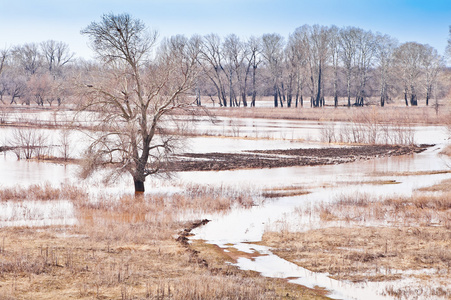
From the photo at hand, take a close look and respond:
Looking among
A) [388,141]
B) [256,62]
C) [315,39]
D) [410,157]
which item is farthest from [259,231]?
[256,62]

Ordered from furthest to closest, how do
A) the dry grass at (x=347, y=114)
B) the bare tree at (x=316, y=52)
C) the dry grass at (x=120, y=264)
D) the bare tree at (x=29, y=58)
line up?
the bare tree at (x=29, y=58), the bare tree at (x=316, y=52), the dry grass at (x=347, y=114), the dry grass at (x=120, y=264)

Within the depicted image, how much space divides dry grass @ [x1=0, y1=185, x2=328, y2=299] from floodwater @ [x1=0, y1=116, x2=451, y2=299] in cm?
89

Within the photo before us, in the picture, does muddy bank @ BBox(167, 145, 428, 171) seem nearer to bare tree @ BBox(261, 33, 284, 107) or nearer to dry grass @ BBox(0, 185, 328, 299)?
dry grass @ BBox(0, 185, 328, 299)

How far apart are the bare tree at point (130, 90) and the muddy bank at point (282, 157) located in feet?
27.3

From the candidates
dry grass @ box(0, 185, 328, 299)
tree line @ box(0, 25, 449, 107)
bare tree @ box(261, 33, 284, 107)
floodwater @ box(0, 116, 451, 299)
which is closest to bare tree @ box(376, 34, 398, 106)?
tree line @ box(0, 25, 449, 107)

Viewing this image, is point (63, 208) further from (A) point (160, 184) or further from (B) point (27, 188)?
(A) point (160, 184)

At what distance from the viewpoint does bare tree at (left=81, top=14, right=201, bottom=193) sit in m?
23.5

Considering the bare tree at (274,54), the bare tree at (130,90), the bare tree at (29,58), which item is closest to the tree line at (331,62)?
the bare tree at (274,54)

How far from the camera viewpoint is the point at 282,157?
39.8 m

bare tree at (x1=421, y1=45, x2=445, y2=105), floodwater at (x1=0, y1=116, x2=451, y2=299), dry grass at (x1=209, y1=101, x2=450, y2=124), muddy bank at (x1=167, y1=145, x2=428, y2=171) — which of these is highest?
bare tree at (x1=421, y1=45, x2=445, y2=105)

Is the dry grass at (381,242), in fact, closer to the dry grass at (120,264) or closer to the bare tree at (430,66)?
the dry grass at (120,264)

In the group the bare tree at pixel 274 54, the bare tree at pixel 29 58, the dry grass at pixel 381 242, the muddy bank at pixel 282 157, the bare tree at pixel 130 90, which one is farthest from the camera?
the bare tree at pixel 29 58

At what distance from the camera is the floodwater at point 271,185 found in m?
12.6

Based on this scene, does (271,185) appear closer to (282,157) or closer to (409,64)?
(282,157)
